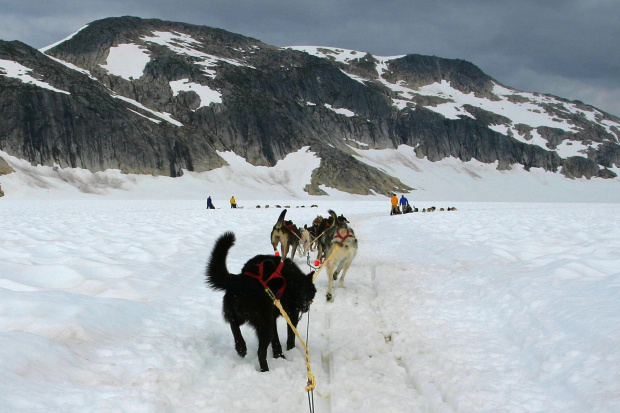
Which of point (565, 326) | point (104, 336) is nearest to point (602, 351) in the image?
point (565, 326)

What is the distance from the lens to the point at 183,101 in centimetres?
9994

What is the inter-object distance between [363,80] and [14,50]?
4462 inches

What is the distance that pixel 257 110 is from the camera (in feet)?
346

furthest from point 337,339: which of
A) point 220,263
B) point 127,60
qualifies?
point 127,60

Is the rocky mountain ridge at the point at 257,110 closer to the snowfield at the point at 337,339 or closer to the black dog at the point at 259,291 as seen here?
the snowfield at the point at 337,339

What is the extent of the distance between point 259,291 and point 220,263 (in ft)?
1.70

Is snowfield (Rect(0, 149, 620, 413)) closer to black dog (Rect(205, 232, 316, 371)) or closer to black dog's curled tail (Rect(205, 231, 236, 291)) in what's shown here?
black dog (Rect(205, 232, 316, 371))

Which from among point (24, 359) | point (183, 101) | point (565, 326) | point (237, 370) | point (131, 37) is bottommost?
point (237, 370)

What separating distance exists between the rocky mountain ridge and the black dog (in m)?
83.9

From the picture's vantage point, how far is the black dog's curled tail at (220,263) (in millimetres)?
4000

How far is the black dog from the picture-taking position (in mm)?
3830

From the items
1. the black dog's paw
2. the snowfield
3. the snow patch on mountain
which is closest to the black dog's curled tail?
the black dog's paw

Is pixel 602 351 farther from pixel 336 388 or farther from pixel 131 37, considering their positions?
pixel 131 37

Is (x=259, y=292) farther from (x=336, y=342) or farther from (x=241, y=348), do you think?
(x=336, y=342)
